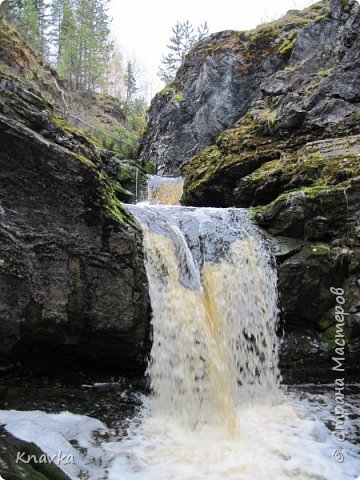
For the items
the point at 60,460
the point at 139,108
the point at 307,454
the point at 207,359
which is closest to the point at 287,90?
the point at 207,359

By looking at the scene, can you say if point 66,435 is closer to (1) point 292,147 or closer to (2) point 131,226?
(2) point 131,226

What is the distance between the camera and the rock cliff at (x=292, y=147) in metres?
6.77

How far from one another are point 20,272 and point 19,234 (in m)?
0.51

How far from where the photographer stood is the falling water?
410cm

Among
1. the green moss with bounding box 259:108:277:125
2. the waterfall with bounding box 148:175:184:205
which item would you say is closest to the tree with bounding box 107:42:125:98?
the waterfall with bounding box 148:175:184:205

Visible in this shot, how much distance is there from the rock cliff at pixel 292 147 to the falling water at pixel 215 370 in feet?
1.93

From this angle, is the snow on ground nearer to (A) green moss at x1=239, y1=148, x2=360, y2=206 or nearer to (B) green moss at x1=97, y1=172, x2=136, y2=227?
(B) green moss at x1=97, y1=172, x2=136, y2=227

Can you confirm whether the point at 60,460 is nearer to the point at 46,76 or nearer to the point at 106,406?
the point at 106,406

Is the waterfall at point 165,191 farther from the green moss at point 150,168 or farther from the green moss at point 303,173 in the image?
the green moss at point 303,173

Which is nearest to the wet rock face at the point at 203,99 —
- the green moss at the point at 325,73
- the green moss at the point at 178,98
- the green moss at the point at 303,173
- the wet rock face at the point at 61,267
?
the green moss at the point at 178,98

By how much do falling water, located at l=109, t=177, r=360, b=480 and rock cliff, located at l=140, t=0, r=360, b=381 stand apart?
23.2 inches

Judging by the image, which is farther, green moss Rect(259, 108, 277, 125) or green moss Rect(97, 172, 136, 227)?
green moss Rect(259, 108, 277, 125)

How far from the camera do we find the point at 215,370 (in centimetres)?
568

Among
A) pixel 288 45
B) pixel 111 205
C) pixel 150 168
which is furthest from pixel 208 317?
pixel 288 45
